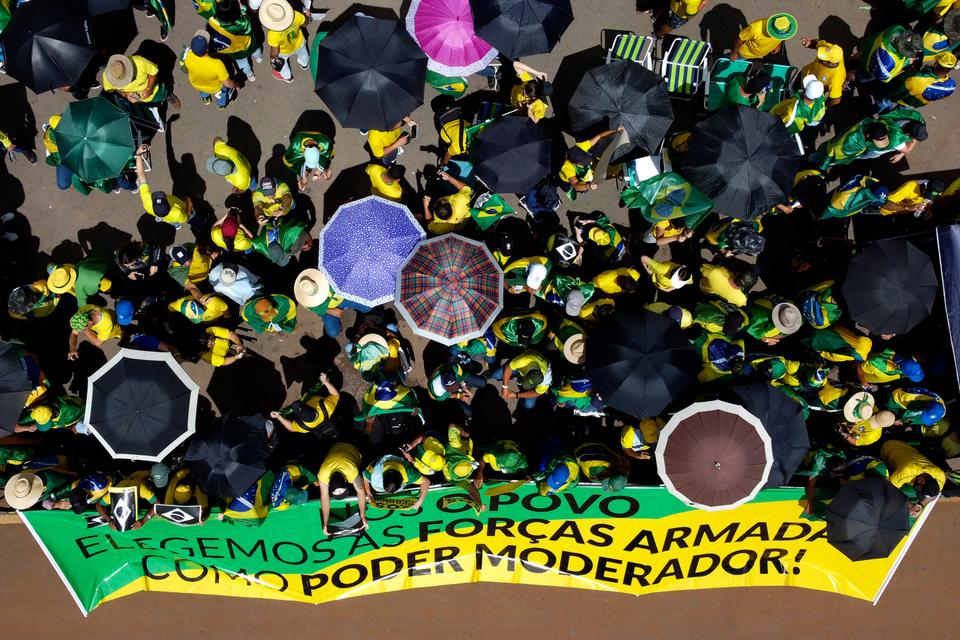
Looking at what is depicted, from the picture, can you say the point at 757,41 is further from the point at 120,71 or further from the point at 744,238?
the point at 120,71

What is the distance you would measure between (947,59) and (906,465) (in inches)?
189

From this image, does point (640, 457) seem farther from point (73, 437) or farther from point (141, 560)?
point (73, 437)

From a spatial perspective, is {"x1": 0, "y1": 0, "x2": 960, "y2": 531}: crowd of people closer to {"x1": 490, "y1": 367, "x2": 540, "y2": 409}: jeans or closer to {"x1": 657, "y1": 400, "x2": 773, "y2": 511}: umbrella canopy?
{"x1": 490, "y1": 367, "x2": 540, "y2": 409}: jeans

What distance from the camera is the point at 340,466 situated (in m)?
7.03

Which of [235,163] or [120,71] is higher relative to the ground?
[120,71]

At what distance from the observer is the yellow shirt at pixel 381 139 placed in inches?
297

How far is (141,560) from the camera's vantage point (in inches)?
298

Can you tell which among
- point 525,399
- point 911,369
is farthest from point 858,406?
point 525,399

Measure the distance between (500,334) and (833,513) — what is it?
4055mm

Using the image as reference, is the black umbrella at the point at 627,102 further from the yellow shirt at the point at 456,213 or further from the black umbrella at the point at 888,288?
the black umbrella at the point at 888,288

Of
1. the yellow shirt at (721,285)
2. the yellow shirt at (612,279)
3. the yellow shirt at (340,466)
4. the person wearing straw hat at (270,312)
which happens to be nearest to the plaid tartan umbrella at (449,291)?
the yellow shirt at (612,279)

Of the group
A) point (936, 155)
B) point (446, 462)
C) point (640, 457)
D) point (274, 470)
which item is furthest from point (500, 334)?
point (936, 155)

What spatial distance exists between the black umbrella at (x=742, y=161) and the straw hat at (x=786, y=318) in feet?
3.63

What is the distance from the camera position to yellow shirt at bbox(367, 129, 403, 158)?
7531mm
